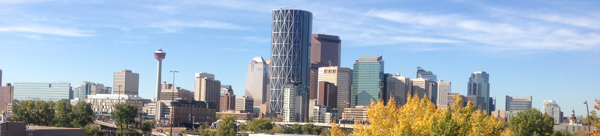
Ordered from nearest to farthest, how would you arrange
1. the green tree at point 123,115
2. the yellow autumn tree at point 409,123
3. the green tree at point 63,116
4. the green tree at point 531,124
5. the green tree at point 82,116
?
the yellow autumn tree at point 409,123 → the green tree at point 531,124 → the green tree at point 123,115 → the green tree at point 63,116 → the green tree at point 82,116

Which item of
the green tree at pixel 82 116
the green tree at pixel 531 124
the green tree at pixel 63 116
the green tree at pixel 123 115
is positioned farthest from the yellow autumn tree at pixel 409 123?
the green tree at pixel 82 116

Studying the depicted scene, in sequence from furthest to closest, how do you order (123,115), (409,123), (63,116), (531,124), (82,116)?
(82,116), (63,116), (123,115), (531,124), (409,123)

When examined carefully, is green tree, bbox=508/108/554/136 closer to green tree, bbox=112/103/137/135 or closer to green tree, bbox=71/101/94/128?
green tree, bbox=112/103/137/135

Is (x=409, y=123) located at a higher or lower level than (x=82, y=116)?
higher

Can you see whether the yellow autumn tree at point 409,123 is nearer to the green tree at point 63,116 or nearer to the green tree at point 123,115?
the green tree at point 123,115

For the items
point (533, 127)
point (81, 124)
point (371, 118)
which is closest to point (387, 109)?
point (371, 118)

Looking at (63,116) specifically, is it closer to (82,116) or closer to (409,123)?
(82,116)

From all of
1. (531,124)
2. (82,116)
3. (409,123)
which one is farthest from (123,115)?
(409,123)

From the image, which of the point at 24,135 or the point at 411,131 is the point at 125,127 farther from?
the point at 411,131

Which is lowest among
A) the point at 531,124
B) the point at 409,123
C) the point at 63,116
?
the point at 63,116

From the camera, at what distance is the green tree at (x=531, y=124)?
121031 millimetres

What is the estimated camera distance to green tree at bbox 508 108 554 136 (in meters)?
121

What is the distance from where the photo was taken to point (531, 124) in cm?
12175

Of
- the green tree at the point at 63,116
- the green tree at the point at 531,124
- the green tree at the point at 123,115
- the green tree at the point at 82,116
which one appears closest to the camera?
the green tree at the point at 531,124
